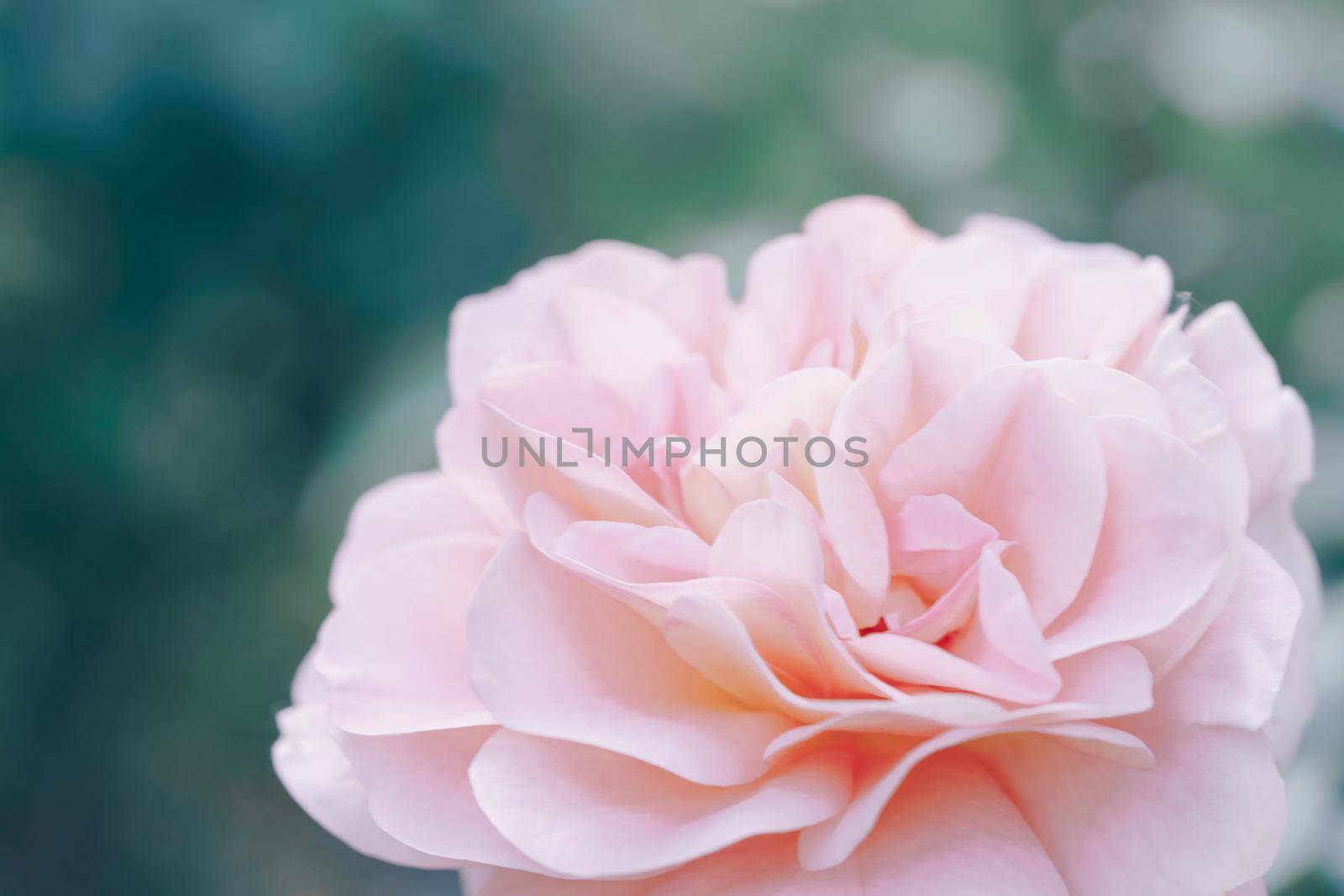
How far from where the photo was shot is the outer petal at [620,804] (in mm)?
266

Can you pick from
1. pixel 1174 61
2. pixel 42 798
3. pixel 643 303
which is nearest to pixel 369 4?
pixel 643 303

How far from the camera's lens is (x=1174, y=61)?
69 centimetres

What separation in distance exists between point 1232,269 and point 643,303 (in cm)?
44

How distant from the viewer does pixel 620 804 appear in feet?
0.96

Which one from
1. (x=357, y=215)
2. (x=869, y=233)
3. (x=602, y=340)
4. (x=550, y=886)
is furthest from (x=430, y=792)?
(x=357, y=215)

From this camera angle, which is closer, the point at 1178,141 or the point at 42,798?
the point at 1178,141

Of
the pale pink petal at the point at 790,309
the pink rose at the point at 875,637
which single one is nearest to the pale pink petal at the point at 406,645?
the pink rose at the point at 875,637

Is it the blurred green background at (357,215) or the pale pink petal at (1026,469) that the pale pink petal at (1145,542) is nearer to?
the pale pink petal at (1026,469)

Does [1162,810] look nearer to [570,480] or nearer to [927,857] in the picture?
[927,857]

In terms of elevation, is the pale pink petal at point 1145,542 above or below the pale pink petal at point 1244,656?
above

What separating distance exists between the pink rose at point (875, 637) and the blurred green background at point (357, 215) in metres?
0.35

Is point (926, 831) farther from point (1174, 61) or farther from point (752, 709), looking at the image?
point (1174, 61)

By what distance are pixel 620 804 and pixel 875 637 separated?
0.08m

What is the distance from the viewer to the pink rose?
27 cm
